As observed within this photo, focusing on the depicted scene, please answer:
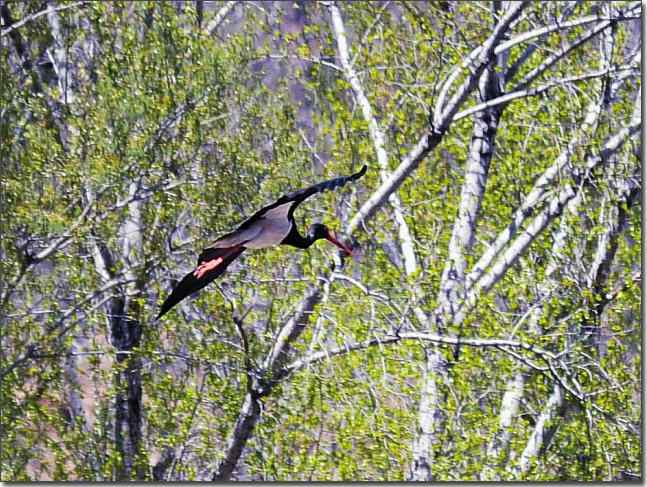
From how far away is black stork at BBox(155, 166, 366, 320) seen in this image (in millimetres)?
5078

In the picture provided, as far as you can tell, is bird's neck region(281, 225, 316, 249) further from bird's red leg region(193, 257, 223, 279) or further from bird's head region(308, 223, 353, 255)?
bird's red leg region(193, 257, 223, 279)

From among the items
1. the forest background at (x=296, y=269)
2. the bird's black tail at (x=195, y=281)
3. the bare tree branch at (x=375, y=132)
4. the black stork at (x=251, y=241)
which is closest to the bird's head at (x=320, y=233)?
the black stork at (x=251, y=241)

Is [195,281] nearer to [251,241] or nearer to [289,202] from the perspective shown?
[251,241]

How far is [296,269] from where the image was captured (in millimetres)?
5836

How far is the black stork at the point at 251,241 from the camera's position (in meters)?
5.08

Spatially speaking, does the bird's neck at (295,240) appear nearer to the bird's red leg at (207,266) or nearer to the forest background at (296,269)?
the forest background at (296,269)

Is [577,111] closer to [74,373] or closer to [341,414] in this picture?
[341,414]

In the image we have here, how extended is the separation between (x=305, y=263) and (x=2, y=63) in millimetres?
1492

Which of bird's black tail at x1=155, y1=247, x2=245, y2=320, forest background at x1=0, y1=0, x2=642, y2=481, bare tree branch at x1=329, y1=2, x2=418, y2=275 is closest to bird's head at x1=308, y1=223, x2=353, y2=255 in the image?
forest background at x1=0, y1=0, x2=642, y2=481

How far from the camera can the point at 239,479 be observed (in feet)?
18.6

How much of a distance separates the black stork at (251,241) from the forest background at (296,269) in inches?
6.7

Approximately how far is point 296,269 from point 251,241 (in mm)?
649

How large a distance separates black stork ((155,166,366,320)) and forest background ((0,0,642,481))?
6.7 inches

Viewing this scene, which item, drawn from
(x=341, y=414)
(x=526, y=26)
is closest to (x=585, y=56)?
(x=526, y=26)
